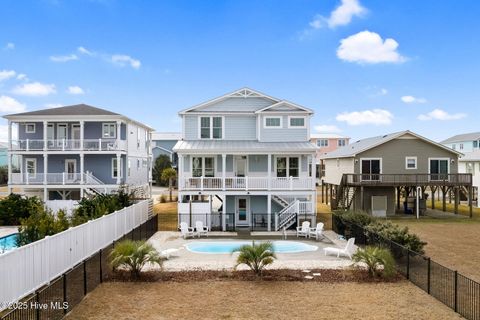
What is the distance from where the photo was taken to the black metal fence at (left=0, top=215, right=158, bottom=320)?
884cm

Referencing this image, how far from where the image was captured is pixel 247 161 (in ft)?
89.5

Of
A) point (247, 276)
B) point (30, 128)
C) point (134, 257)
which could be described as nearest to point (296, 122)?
point (247, 276)

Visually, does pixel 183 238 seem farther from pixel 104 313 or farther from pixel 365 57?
pixel 365 57

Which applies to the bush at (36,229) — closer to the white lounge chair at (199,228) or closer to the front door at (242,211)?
the white lounge chair at (199,228)

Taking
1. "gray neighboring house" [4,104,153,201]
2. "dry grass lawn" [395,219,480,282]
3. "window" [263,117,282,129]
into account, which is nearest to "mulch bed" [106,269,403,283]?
"dry grass lawn" [395,219,480,282]

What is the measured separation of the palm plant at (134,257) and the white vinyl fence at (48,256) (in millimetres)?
1610

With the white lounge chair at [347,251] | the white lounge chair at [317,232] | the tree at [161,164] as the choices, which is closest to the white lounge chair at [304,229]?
the white lounge chair at [317,232]

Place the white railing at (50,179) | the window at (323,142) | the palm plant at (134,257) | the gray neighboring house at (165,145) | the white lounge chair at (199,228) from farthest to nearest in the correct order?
1. the window at (323,142)
2. the gray neighboring house at (165,145)
3. the white railing at (50,179)
4. the white lounge chair at (199,228)
5. the palm plant at (134,257)

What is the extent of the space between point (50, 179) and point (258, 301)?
25837 mm

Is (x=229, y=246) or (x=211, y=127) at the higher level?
(x=211, y=127)

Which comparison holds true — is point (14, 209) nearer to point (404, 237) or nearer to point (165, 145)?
point (404, 237)

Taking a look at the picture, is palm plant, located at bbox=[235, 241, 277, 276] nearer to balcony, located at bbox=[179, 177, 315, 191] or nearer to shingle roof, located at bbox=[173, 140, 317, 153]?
balcony, located at bbox=[179, 177, 315, 191]

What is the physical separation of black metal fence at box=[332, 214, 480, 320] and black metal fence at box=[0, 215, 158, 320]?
1022cm

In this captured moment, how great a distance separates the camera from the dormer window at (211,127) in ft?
92.2
